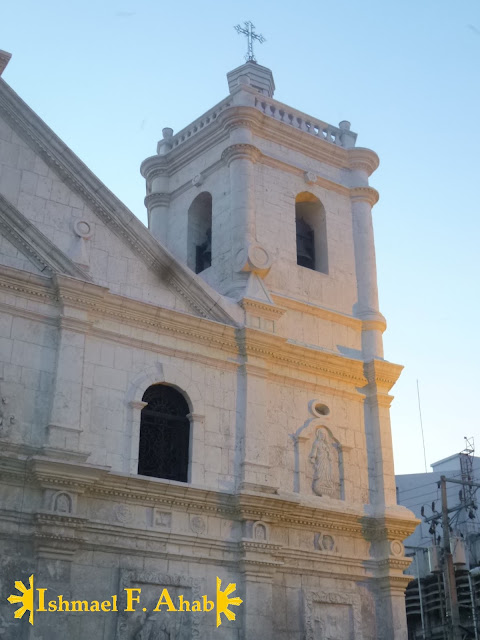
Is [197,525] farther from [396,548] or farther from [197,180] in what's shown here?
[197,180]

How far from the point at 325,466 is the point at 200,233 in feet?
23.6

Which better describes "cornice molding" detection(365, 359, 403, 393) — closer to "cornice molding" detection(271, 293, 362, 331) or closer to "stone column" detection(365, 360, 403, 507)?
"stone column" detection(365, 360, 403, 507)

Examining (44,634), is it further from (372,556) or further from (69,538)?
(372,556)

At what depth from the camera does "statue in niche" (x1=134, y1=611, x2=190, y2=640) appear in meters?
14.5

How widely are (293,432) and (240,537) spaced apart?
9.18ft

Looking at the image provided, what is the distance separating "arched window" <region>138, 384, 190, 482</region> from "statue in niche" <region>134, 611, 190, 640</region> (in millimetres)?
2471

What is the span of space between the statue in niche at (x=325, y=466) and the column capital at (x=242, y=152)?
6.76 metres

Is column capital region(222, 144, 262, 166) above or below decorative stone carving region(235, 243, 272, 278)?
above

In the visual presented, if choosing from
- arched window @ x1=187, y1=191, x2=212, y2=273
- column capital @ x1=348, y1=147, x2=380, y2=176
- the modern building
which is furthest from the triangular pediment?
the modern building

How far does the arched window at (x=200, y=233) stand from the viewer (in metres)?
21.5

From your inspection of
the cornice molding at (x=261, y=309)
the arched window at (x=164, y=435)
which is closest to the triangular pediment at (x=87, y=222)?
the cornice molding at (x=261, y=309)

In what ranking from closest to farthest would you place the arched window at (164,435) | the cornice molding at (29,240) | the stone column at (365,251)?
the cornice molding at (29,240), the arched window at (164,435), the stone column at (365,251)

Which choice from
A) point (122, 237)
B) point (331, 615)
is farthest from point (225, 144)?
point (331, 615)

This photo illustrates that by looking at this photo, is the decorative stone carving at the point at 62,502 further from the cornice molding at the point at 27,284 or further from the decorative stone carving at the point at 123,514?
the cornice molding at the point at 27,284
